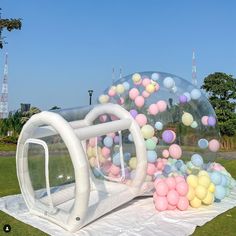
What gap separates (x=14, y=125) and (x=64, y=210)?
2081 cm

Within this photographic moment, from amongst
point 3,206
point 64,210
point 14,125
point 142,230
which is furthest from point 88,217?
point 14,125

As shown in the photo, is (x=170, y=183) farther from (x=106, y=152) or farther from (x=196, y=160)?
(x=106, y=152)

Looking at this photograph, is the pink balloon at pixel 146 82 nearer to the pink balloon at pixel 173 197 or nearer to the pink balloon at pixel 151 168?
the pink balloon at pixel 151 168

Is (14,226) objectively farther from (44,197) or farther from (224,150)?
(224,150)

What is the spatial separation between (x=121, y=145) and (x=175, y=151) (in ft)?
3.51

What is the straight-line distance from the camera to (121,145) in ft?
25.2

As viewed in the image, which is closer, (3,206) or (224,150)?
(3,206)

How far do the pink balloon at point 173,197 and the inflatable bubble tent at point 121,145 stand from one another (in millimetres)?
443

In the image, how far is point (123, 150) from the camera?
769cm

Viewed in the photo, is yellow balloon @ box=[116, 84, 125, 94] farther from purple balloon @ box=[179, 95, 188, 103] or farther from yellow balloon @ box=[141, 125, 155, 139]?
purple balloon @ box=[179, 95, 188, 103]

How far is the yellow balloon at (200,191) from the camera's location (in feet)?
25.0

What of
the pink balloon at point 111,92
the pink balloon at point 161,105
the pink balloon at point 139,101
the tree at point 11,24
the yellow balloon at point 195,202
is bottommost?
the yellow balloon at point 195,202

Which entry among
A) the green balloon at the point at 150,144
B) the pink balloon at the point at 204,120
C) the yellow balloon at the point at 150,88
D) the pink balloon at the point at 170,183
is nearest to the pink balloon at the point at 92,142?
the green balloon at the point at 150,144

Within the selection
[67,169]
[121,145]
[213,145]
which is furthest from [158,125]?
[67,169]
